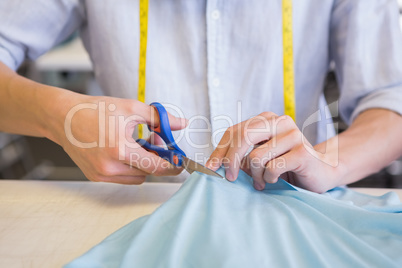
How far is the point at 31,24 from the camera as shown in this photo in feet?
2.92

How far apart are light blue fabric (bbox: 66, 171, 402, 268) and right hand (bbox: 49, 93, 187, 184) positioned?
0.10 m

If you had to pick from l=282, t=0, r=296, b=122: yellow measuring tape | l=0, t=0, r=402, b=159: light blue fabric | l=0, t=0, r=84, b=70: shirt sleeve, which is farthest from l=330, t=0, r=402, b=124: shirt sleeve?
l=0, t=0, r=84, b=70: shirt sleeve

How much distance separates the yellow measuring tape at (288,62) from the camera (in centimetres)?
89

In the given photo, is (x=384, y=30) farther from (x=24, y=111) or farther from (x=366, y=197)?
(x=24, y=111)

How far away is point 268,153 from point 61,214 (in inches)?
15.3

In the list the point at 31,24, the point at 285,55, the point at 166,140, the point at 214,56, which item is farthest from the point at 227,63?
the point at 31,24

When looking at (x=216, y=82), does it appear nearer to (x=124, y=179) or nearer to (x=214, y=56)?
(x=214, y=56)

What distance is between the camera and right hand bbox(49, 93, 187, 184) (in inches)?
25.9

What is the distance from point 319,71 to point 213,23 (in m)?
0.30

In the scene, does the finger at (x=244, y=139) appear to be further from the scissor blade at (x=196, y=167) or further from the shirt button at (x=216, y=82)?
the shirt button at (x=216, y=82)

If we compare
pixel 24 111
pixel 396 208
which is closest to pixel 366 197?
pixel 396 208

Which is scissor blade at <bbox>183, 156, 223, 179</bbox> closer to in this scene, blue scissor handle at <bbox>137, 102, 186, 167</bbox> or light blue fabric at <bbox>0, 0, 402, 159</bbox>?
blue scissor handle at <bbox>137, 102, 186, 167</bbox>

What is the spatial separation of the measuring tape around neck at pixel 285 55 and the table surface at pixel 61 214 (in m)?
0.26

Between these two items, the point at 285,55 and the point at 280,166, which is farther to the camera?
the point at 285,55
